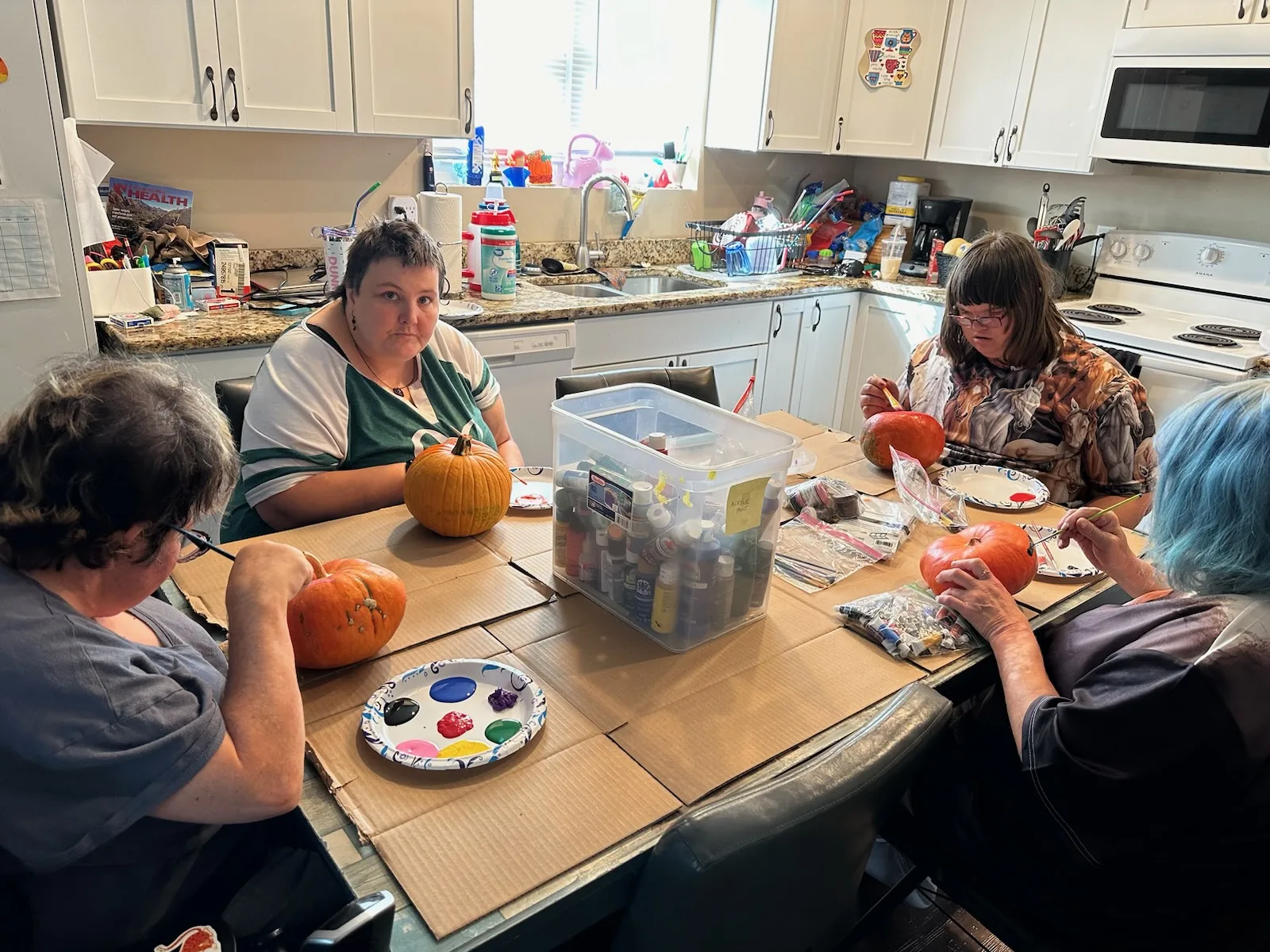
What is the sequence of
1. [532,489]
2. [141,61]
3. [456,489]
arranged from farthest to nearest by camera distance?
[141,61], [532,489], [456,489]

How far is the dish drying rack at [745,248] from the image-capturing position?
3928mm

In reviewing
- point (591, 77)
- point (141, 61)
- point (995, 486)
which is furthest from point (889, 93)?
point (141, 61)

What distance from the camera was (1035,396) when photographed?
6.73 ft

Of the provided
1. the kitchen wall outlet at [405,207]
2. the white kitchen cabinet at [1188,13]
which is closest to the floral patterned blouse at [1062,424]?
the white kitchen cabinet at [1188,13]

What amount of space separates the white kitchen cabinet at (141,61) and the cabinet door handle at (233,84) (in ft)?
0.09

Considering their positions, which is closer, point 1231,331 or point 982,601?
point 982,601

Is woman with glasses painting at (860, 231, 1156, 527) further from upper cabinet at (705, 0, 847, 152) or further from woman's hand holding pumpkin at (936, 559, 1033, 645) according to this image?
upper cabinet at (705, 0, 847, 152)

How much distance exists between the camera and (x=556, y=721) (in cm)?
105

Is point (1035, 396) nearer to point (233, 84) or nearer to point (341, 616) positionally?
point (341, 616)

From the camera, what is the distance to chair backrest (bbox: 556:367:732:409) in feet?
6.84

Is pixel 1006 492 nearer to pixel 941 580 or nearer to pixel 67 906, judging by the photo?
pixel 941 580

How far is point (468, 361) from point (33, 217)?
1083mm

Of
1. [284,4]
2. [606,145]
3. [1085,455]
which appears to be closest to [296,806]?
[1085,455]

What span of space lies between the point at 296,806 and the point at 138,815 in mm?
151
